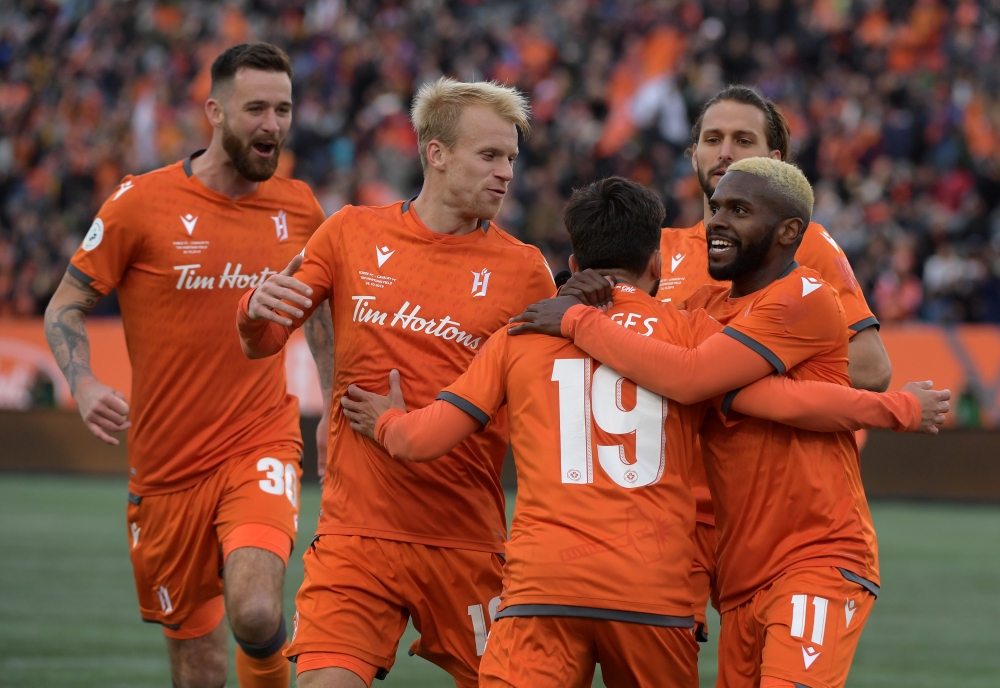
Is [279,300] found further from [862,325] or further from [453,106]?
[862,325]

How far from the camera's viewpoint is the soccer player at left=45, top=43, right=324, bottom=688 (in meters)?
5.79

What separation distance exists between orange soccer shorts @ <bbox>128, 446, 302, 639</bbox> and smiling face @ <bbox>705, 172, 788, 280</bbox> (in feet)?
7.49

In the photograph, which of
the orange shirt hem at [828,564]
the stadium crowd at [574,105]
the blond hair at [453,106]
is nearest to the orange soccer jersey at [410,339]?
the blond hair at [453,106]

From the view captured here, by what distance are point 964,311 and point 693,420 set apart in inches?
490

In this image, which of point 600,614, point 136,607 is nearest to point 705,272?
point 600,614

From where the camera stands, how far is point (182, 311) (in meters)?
5.89

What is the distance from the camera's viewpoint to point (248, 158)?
235 inches

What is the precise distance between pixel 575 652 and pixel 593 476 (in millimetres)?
523

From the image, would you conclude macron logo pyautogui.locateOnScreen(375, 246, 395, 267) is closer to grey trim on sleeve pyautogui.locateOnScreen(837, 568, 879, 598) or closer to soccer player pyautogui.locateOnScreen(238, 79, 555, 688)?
soccer player pyautogui.locateOnScreen(238, 79, 555, 688)

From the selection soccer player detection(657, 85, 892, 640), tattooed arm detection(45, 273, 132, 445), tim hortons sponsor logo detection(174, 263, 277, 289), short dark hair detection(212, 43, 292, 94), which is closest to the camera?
soccer player detection(657, 85, 892, 640)

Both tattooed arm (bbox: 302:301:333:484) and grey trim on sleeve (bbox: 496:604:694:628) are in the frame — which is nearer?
grey trim on sleeve (bbox: 496:604:694:628)

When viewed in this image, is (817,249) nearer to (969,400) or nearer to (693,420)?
(693,420)

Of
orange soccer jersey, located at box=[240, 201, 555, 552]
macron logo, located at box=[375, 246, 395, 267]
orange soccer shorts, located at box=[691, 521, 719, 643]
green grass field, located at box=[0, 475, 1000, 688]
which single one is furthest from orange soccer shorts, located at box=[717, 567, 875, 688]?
green grass field, located at box=[0, 475, 1000, 688]

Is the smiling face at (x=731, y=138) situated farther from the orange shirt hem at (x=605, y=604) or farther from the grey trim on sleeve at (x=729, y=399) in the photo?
the orange shirt hem at (x=605, y=604)
